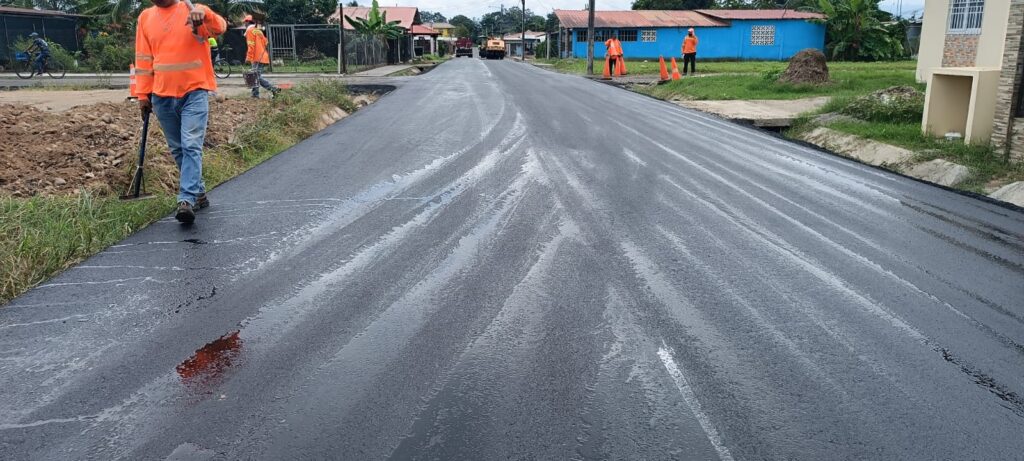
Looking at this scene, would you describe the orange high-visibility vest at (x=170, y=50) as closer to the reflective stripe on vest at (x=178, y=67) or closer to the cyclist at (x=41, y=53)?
the reflective stripe on vest at (x=178, y=67)

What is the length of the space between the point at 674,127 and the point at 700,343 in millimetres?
Answer: 9249

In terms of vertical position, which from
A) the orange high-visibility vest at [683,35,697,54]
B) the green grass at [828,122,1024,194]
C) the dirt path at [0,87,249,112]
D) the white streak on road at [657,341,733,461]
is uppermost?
the orange high-visibility vest at [683,35,697,54]

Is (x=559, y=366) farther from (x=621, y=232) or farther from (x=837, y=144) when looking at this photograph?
(x=837, y=144)

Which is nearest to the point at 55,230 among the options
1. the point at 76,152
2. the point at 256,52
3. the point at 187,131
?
the point at 187,131

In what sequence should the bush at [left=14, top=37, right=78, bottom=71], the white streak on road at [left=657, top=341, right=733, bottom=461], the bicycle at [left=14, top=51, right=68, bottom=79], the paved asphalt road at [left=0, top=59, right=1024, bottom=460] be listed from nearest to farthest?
the white streak on road at [left=657, top=341, right=733, bottom=461] < the paved asphalt road at [left=0, top=59, right=1024, bottom=460] < the bicycle at [left=14, top=51, right=68, bottom=79] < the bush at [left=14, top=37, right=78, bottom=71]

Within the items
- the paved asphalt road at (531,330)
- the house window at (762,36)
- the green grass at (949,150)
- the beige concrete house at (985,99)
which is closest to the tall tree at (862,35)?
the house window at (762,36)

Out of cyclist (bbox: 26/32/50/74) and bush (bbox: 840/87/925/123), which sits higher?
cyclist (bbox: 26/32/50/74)

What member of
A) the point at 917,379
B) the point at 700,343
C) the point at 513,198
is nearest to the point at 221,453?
the point at 700,343

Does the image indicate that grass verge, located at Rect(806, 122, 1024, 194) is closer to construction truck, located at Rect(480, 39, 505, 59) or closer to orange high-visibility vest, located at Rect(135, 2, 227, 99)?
orange high-visibility vest, located at Rect(135, 2, 227, 99)

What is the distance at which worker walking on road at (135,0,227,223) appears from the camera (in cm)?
644

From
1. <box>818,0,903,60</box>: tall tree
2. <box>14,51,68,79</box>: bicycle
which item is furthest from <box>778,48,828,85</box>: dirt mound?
<box>14,51,68,79</box>: bicycle

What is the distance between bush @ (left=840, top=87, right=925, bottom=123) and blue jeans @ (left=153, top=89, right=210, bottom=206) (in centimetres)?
1092

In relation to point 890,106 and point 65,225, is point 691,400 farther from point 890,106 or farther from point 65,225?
point 890,106

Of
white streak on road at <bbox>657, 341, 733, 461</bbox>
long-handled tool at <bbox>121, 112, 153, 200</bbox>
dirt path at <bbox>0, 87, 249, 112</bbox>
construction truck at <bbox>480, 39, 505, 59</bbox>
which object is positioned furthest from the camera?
construction truck at <bbox>480, 39, 505, 59</bbox>
